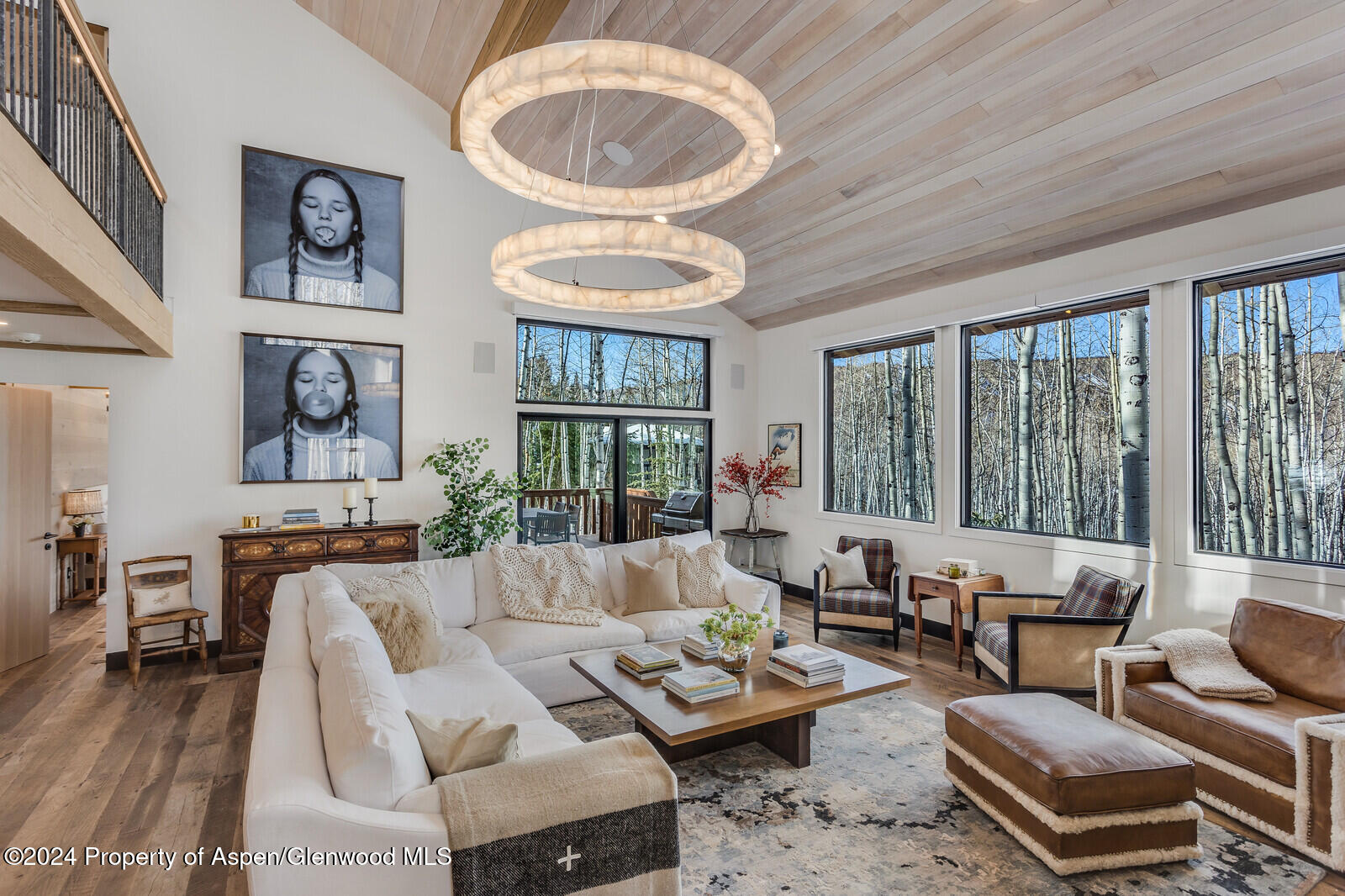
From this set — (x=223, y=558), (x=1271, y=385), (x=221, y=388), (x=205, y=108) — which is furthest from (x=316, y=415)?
(x=1271, y=385)

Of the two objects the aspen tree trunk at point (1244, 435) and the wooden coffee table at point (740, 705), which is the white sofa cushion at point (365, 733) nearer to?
the wooden coffee table at point (740, 705)

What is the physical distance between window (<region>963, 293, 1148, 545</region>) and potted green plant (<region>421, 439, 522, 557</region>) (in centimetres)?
361

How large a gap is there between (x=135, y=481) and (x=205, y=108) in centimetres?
261

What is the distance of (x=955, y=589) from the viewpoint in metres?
4.45

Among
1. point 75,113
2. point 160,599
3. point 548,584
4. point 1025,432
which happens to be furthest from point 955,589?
point 160,599

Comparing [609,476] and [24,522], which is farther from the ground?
[609,476]

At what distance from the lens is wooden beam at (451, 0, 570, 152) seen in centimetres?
372

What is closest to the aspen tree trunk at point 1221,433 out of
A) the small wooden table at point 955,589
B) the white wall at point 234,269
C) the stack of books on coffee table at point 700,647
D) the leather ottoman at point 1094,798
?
the small wooden table at point 955,589

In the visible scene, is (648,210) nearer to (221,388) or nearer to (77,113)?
(77,113)

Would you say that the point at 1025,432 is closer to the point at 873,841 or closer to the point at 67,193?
the point at 873,841

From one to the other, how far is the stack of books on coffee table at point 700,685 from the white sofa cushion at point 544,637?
3.08ft

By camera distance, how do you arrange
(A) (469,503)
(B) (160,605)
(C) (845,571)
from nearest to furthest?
(B) (160,605), (C) (845,571), (A) (469,503)

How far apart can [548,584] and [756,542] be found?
3.13 meters

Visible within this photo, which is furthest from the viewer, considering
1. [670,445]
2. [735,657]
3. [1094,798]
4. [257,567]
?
[670,445]
